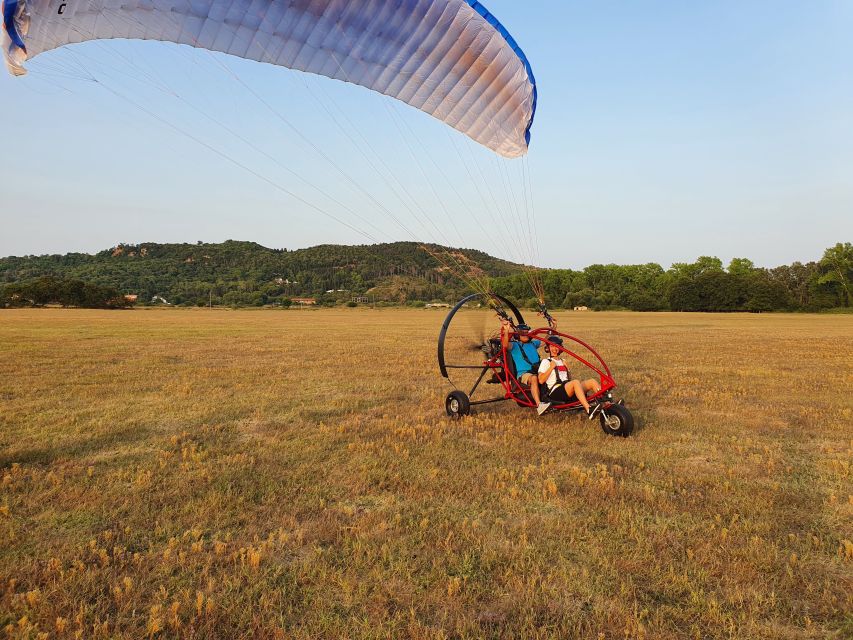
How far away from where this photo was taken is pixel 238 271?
425 ft

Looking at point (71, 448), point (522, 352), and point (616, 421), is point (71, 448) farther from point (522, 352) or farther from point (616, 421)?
point (616, 421)

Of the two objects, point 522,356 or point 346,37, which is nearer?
point 346,37

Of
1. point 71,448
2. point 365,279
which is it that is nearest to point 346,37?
point 71,448

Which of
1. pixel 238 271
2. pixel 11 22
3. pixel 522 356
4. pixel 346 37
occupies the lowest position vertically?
pixel 522 356

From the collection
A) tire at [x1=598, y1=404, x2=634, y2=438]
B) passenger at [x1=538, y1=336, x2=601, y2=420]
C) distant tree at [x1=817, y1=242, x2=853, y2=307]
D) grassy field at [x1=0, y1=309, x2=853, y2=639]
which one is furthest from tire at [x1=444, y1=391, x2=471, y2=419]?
distant tree at [x1=817, y1=242, x2=853, y2=307]

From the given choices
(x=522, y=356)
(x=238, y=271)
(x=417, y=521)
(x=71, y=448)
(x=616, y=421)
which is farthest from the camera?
(x=238, y=271)

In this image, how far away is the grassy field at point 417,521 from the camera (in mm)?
3184

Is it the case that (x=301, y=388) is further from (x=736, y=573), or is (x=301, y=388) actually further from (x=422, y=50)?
(x=736, y=573)

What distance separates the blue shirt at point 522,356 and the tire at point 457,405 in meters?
0.94

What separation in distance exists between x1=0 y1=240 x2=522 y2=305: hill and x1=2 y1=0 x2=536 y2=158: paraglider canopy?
80413 mm

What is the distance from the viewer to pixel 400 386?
11.4 meters

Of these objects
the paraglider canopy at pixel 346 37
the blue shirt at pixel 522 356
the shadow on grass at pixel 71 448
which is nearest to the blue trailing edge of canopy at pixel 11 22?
the paraglider canopy at pixel 346 37

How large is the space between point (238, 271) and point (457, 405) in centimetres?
13069

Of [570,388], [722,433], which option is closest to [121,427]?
[570,388]
